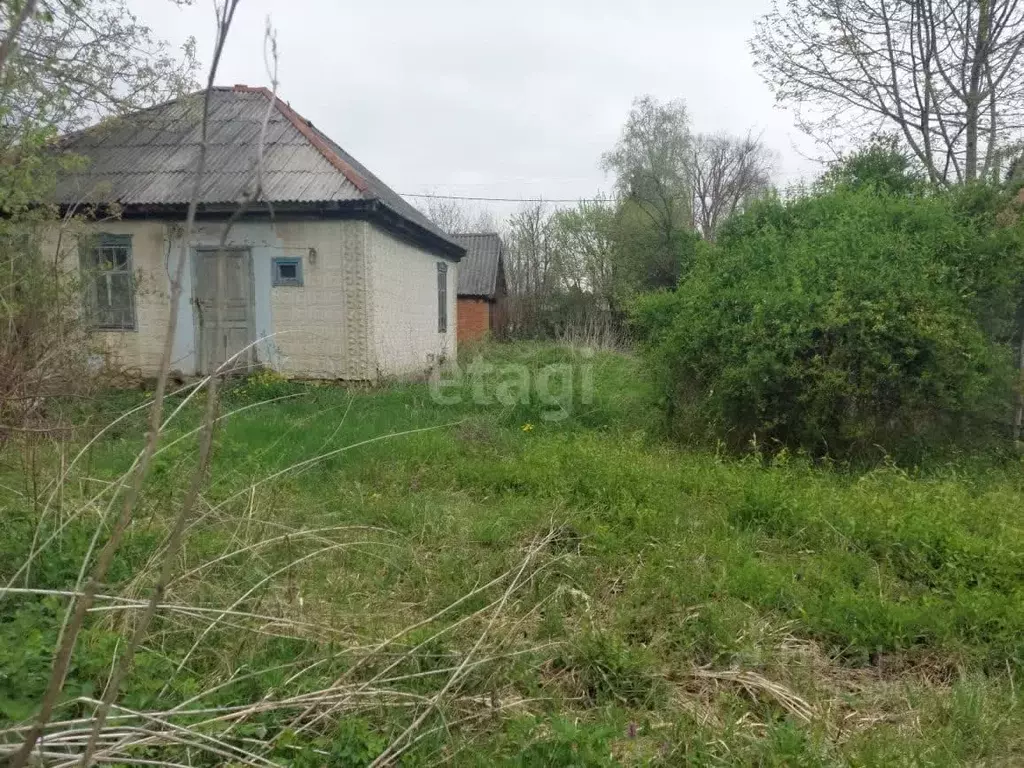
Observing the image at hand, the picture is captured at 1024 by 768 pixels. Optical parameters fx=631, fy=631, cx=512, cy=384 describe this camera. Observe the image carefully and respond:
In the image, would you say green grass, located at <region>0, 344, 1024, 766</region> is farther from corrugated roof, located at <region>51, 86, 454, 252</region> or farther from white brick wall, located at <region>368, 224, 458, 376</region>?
corrugated roof, located at <region>51, 86, 454, 252</region>

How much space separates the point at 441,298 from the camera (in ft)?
46.2

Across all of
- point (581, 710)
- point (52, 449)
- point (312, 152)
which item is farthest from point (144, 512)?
point (312, 152)

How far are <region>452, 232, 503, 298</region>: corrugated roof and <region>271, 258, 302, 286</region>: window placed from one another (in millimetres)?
12761

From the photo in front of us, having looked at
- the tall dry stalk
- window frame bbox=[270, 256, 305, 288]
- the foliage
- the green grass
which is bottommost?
the green grass

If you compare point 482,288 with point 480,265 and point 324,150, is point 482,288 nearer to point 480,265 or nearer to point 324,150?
point 480,265

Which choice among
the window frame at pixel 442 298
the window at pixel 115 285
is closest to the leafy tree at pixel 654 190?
the window frame at pixel 442 298

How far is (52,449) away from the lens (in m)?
3.81

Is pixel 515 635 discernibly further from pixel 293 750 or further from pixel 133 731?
pixel 133 731

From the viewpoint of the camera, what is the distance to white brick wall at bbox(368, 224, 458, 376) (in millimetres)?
9797

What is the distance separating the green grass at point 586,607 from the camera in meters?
2.17

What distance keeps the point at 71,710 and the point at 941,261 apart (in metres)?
7.06

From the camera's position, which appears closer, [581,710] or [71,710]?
[71,710]

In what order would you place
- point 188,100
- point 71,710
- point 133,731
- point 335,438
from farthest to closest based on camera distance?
1. point 188,100
2. point 335,438
3. point 71,710
4. point 133,731

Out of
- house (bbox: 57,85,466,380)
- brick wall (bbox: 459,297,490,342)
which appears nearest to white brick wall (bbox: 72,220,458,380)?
house (bbox: 57,85,466,380)
